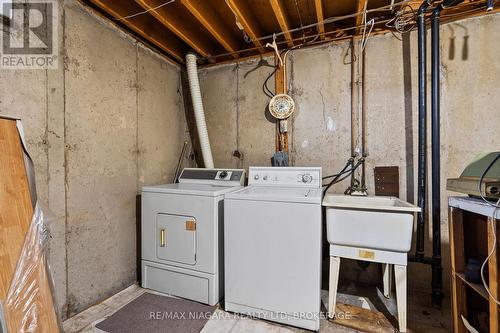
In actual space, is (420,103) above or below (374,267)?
above

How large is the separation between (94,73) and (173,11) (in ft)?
3.12

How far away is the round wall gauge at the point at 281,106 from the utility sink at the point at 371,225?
1.23m

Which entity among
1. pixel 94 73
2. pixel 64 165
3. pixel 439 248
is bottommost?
pixel 439 248

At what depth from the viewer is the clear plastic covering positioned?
116 centimetres

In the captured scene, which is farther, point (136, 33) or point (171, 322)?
point (136, 33)

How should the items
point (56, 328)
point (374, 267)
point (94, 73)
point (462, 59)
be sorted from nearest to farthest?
point (56, 328)
point (94, 73)
point (462, 59)
point (374, 267)

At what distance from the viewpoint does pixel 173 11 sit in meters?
2.14

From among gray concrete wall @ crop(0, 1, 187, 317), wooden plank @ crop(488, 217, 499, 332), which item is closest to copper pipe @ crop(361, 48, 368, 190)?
wooden plank @ crop(488, 217, 499, 332)

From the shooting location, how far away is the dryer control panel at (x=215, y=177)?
2.35 metres

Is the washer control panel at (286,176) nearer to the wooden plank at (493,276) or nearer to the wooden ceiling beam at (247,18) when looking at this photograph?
the wooden plank at (493,276)

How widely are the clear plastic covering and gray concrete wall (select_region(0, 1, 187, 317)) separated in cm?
21

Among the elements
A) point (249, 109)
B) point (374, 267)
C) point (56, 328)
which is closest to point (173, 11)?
point (249, 109)

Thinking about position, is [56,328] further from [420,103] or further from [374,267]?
[420,103]

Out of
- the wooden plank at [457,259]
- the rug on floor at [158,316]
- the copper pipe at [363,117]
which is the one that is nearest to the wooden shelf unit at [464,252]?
the wooden plank at [457,259]
